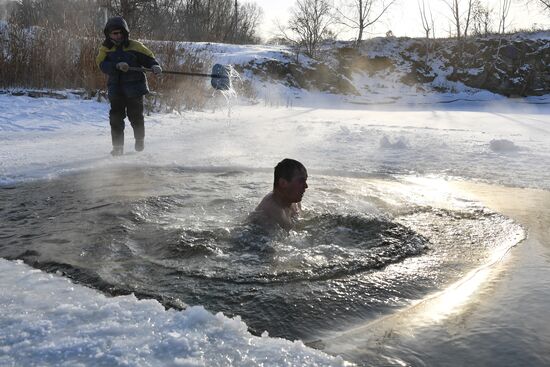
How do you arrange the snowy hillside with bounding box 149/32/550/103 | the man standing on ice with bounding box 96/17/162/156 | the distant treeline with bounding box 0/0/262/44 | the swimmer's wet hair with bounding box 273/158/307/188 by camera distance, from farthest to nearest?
the snowy hillside with bounding box 149/32/550/103 < the distant treeline with bounding box 0/0/262/44 < the man standing on ice with bounding box 96/17/162/156 < the swimmer's wet hair with bounding box 273/158/307/188

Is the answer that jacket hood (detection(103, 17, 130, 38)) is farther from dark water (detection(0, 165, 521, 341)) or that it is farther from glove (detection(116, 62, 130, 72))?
dark water (detection(0, 165, 521, 341))

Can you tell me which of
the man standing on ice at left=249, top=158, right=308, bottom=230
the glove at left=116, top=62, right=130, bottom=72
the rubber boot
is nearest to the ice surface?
the man standing on ice at left=249, top=158, right=308, bottom=230

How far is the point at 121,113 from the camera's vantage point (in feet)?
20.9

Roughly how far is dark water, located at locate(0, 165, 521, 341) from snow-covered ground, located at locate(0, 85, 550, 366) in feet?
0.69

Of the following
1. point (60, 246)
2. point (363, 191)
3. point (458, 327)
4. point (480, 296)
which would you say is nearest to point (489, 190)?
point (363, 191)

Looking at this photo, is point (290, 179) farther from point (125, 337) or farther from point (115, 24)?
point (115, 24)

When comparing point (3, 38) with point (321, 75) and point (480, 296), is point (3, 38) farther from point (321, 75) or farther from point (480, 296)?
point (321, 75)

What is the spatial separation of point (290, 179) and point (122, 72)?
3736 mm

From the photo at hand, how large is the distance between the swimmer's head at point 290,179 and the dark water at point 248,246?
0.30m

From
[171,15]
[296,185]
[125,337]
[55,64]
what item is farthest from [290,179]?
[171,15]

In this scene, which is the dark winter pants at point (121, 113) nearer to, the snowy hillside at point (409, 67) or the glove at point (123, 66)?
the glove at point (123, 66)

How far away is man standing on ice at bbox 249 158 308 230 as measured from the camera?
11.3 feet

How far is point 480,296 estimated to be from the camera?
7.16 feet

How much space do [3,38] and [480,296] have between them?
11169mm
